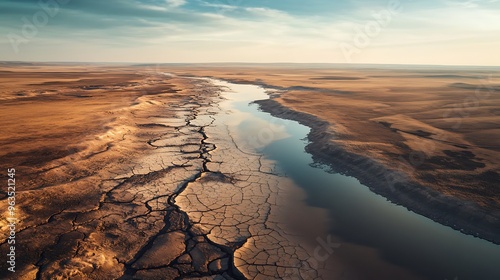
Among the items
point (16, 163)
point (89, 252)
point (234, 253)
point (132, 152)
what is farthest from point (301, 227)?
point (16, 163)

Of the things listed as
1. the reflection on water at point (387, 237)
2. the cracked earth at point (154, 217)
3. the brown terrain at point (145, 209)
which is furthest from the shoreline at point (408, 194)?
the cracked earth at point (154, 217)

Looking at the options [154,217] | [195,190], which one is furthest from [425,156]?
[154,217]

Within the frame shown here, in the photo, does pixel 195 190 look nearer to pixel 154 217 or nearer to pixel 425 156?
pixel 154 217

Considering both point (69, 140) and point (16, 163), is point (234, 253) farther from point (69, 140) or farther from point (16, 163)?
point (69, 140)

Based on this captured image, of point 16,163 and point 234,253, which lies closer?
point 234,253

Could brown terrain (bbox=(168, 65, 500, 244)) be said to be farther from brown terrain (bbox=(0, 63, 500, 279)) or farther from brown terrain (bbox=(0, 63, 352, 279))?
brown terrain (bbox=(0, 63, 352, 279))
